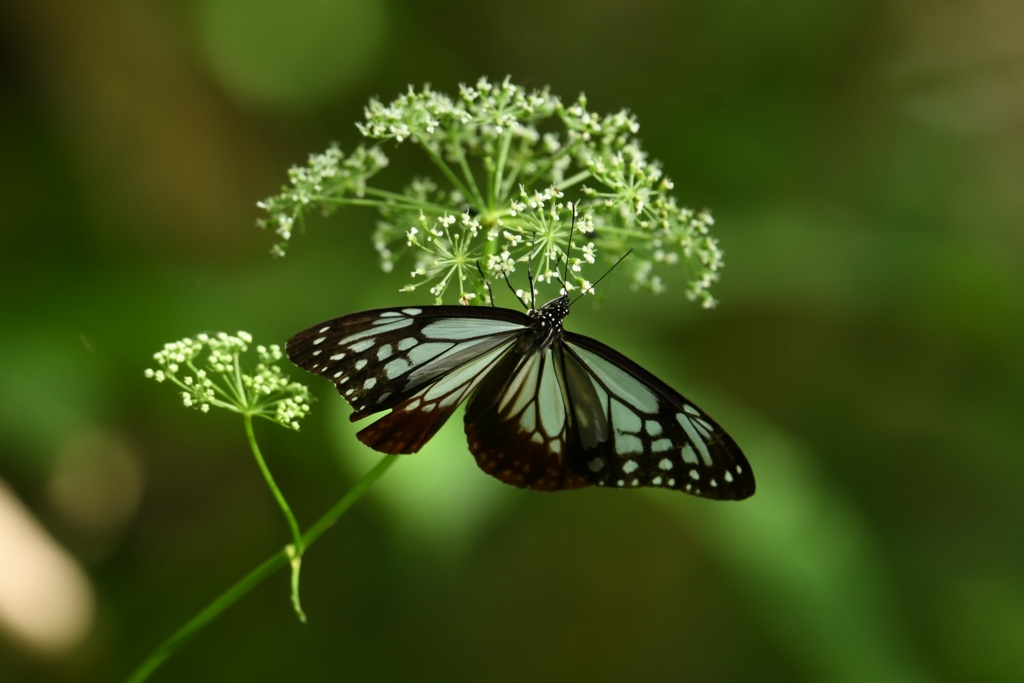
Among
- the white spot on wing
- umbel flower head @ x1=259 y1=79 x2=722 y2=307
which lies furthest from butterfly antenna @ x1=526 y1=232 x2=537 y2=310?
the white spot on wing

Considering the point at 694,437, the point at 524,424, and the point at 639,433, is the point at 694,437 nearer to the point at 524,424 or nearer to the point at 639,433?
the point at 639,433

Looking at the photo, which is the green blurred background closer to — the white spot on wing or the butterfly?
the butterfly

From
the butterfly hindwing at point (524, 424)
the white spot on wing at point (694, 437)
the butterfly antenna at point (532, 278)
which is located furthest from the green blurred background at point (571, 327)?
the white spot on wing at point (694, 437)

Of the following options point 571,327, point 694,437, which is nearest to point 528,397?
point 694,437

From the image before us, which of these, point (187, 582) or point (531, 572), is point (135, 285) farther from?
point (531, 572)

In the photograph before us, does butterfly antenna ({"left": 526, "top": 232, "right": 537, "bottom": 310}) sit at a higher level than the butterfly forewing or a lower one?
higher

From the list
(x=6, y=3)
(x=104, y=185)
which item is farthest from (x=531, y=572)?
(x=6, y=3)
